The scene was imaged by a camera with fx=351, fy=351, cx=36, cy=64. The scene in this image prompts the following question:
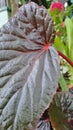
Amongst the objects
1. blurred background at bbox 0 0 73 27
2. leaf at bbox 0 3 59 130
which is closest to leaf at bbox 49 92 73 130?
leaf at bbox 0 3 59 130

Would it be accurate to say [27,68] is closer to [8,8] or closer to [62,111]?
[62,111]

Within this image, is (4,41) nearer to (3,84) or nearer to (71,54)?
(3,84)

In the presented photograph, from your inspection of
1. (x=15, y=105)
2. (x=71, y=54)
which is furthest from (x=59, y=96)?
(x=71, y=54)

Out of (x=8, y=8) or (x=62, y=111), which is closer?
(x=62, y=111)

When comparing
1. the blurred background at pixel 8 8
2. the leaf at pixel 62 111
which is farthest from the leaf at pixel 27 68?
the blurred background at pixel 8 8

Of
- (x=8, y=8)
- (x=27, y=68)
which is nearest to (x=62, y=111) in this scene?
(x=27, y=68)

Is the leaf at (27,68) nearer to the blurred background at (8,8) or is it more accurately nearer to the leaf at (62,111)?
the leaf at (62,111)
